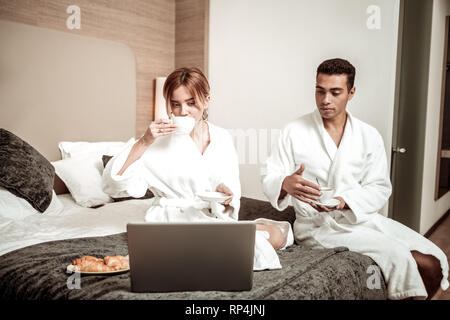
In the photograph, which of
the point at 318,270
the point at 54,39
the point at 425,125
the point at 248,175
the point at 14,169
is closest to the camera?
the point at 318,270

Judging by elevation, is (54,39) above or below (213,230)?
above

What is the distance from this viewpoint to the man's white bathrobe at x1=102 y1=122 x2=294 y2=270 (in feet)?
5.02

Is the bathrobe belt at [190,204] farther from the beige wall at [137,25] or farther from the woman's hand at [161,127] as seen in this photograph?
the beige wall at [137,25]

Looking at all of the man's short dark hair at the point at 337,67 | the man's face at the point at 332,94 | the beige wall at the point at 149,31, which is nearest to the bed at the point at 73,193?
the beige wall at the point at 149,31

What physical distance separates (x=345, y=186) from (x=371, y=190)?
4.1 inches

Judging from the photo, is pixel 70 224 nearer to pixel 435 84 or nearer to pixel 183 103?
pixel 183 103

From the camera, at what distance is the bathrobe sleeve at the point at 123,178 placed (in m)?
1.51

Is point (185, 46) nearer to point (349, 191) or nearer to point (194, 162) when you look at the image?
point (194, 162)

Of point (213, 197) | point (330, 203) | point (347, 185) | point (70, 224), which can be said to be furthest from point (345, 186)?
point (70, 224)

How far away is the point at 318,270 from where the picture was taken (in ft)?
4.10

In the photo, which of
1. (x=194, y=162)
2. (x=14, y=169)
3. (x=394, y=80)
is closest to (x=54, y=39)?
(x=14, y=169)

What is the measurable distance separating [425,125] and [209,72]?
1.66 metres

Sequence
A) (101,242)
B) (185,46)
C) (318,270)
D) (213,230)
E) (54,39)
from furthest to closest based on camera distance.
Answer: (185,46) → (54,39) → (101,242) → (318,270) → (213,230)

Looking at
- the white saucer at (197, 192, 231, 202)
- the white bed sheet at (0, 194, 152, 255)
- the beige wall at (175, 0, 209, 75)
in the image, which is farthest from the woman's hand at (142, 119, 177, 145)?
the beige wall at (175, 0, 209, 75)
